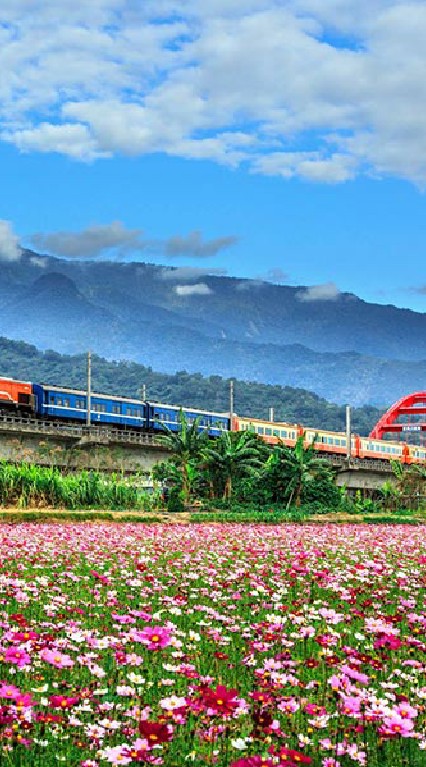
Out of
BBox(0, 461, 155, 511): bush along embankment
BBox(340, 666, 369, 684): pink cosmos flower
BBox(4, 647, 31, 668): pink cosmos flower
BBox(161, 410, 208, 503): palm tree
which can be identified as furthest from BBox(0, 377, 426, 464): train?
BBox(4, 647, 31, 668): pink cosmos flower

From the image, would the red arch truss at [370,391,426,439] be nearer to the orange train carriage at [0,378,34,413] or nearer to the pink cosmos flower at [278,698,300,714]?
the orange train carriage at [0,378,34,413]

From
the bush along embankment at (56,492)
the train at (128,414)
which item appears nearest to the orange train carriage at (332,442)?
the train at (128,414)

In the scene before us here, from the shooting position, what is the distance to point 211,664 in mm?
5363

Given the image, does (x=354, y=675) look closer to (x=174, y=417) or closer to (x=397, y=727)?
(x=397, y=727)

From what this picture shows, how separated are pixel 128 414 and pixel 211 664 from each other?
47751 millimetres

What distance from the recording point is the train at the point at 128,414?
4781 centimetres

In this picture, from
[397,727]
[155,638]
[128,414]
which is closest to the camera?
[397,727]

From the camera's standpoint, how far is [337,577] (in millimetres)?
8859

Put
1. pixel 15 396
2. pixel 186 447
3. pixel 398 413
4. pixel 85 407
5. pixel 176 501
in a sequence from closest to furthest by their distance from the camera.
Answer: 1. pixel 176 501
2. pixel 186 447
3. pixel 15 396
4. pixel 85 407
5. pixel 398 413

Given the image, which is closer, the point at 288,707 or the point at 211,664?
the point at 288,707

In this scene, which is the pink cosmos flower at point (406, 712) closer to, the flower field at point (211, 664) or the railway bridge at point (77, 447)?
the flower field at point (211, 664)

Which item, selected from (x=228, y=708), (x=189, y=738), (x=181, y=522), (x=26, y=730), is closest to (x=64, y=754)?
(x=26, y=730)

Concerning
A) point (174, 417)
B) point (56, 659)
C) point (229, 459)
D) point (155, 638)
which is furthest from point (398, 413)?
point (56, 659)

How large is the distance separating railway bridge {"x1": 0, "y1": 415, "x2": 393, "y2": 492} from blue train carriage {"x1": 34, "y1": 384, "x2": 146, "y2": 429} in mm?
3184
